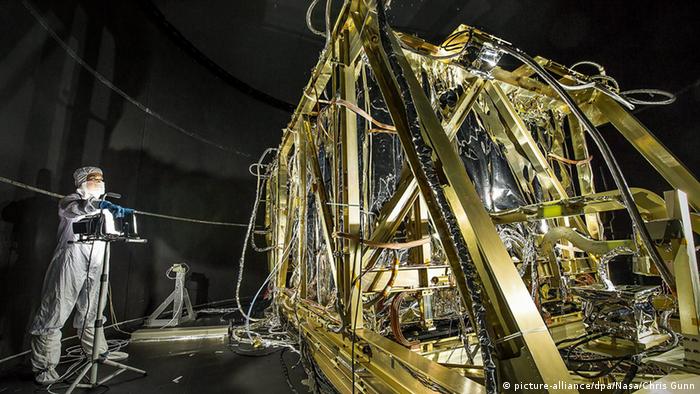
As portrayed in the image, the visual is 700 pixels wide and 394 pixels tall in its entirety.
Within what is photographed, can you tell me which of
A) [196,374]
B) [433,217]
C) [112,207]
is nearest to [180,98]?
[112,207]

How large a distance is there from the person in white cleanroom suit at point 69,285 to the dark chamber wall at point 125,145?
261mm

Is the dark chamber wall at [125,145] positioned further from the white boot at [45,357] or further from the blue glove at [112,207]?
the blue glove at [112,207]

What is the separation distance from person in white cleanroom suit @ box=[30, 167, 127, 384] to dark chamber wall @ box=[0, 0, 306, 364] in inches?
10.3

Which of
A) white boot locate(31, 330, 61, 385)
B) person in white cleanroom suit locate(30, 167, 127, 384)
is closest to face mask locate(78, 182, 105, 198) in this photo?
person in white cleanroom suit locate(30, 167, 127, 384)

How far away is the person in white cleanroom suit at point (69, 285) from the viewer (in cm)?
195

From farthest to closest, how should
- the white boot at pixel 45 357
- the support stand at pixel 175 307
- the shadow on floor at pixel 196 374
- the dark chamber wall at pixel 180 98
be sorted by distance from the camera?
the support stand at pixel 175 307, the dark chamber wall at pixel 180 98, the white boot at pixel 45 357, the shadow on floor at pixel 196 374

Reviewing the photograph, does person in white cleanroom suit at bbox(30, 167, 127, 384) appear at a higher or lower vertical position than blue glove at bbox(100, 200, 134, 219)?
lower

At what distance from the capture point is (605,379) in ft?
3.74

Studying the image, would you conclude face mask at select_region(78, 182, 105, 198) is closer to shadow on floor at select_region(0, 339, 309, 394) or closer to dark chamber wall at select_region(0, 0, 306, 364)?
dark chamber wall at select_region(0, 0, 306, 364)

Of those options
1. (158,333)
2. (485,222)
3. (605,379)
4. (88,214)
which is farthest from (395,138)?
(158,333)

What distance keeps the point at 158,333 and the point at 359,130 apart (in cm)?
270

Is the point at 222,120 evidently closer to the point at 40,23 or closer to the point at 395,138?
the point at 40,23

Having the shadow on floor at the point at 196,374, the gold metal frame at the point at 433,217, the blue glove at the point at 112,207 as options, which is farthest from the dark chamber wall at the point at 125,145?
the gold metal frame at the point at 433,217

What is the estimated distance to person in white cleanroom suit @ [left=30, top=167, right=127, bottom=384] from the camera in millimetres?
1945
